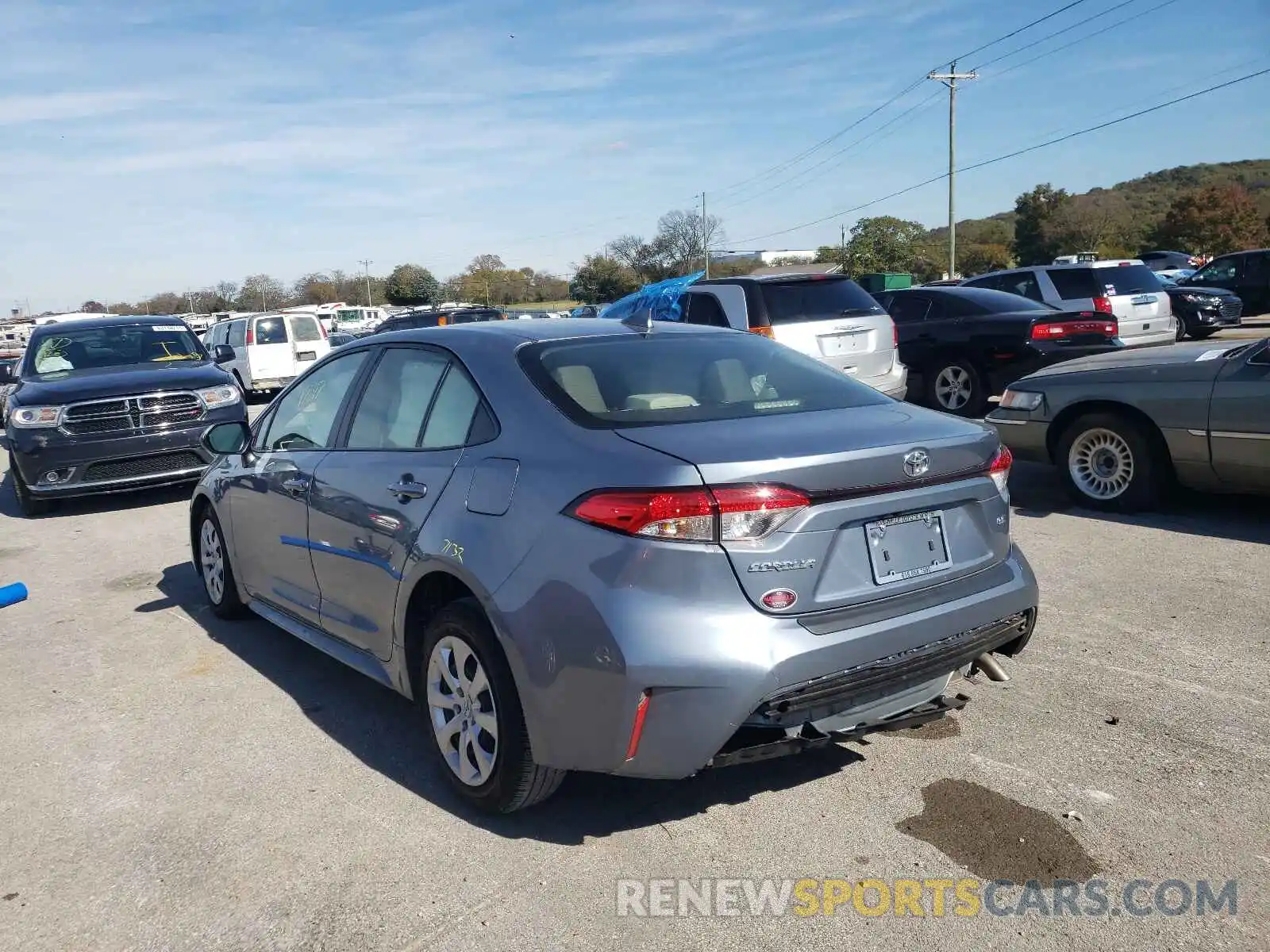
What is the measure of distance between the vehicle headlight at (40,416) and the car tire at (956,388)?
9.39m

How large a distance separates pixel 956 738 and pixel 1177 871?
1005 millimetres

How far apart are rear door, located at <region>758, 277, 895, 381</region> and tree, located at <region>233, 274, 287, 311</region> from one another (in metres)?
97.8

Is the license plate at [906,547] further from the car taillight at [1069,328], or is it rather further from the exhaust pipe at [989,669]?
the car taillight at [1069,328]

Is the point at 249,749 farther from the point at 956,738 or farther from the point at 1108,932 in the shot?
the point at 1108,932

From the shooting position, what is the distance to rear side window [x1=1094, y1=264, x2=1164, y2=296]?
13.7 meters

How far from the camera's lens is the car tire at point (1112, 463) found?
23.1 ft

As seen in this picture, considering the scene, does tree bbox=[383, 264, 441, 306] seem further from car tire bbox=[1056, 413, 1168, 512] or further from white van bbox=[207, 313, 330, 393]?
car tire bbox=[1056, 413, 1168, 512]

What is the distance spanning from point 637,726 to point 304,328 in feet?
68.6

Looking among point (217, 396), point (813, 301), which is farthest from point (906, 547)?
point (217, 396)

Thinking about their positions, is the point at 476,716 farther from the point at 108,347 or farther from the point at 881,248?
the point at 881,248

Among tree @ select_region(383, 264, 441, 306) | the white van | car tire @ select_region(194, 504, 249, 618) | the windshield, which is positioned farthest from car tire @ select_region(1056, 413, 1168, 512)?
tree @ select_region(383, 264, 441, 306)

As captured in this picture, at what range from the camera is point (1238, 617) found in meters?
5.06

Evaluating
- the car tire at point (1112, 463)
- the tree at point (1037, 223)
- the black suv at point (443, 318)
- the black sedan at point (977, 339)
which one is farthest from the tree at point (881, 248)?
the car tire at point (1112, 463)

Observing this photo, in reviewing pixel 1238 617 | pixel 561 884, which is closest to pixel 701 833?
pixel 561 884
